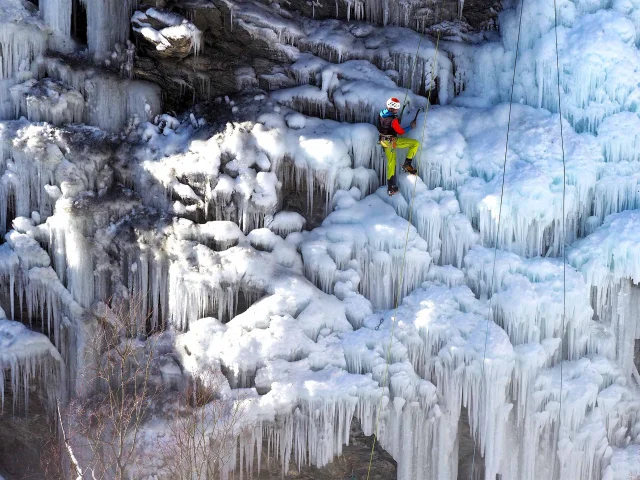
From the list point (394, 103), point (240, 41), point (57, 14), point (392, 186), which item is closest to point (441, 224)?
point (392, 186)

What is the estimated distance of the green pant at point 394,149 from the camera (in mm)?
12445

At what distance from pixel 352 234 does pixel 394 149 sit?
1.26 meters

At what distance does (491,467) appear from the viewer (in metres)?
12.0

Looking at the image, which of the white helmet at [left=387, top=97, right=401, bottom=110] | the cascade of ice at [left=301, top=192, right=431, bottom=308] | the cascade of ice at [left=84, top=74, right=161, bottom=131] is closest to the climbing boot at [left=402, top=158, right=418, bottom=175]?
the cascade of ice at [left=301, top=192, right=431, bottom=308]

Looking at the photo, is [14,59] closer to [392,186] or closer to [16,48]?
[16,48]

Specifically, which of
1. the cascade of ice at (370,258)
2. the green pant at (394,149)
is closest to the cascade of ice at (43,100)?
the cascade of ice at (370,258)

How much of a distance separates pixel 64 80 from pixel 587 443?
8546 millimetres

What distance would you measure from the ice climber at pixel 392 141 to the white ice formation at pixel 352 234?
20 cm

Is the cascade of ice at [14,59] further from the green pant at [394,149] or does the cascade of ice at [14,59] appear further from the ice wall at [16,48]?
the green pant at [394,149]

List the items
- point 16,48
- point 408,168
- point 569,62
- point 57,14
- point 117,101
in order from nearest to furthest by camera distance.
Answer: point 408,168 → point 569,62 → point 16,48 → point 57,14 → point 117,101

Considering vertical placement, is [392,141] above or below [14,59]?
below

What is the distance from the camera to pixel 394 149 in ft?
41.2

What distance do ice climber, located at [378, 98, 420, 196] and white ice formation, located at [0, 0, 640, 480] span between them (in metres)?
0.20

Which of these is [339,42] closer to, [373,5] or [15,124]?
[373,5]
